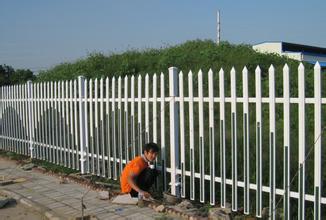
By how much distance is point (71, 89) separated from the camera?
28.5ft

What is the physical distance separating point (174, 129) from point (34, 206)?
239 centimetres

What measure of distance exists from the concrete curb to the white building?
18.6 meters

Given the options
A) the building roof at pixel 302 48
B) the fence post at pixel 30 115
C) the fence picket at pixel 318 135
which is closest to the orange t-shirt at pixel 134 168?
the fence picket at pixel 318 135

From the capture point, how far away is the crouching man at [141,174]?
628 cm

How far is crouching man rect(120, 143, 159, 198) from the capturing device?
6281mm

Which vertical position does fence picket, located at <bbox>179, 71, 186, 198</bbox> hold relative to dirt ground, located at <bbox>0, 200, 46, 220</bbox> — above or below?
above

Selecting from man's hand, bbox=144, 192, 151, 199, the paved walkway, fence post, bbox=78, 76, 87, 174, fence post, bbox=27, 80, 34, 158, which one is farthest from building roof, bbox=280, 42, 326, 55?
man's hand, bbox=144, 192, 151, 199

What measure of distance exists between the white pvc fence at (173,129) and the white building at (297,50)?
1626 centimetres

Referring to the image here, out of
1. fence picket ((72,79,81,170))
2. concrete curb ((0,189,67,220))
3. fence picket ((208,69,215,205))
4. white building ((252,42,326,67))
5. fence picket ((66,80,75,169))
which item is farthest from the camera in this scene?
white building ((252,42,326,67))

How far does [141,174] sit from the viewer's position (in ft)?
21.0

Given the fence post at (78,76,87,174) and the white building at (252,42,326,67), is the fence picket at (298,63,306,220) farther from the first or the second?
the white building at (252,42,326,67)

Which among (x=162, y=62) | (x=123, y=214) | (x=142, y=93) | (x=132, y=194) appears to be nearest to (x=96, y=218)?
(x=123, y=214)

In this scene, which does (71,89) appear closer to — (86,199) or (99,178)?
(99,178)

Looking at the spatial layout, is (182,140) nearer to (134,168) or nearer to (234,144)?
(134,168)
